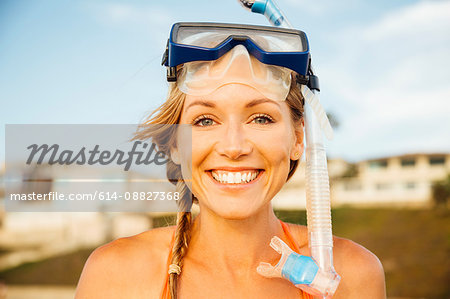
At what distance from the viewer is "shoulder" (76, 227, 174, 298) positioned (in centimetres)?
219

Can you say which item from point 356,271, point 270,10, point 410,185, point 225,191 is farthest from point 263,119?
point 410,185

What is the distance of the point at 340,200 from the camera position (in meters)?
20.4

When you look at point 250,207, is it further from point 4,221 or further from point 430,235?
point 430,235

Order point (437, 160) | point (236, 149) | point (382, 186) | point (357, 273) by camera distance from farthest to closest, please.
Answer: point (382, 186)
point (437, 160)
point (357, 273)
point (236, 149)

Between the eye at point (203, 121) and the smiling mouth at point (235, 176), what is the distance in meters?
0.22

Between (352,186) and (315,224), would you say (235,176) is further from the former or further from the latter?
(352,186)

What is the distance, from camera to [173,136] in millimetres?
2186

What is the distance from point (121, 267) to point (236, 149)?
910 mm

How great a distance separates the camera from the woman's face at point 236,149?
1.88m

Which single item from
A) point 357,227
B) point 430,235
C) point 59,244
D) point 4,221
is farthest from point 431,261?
point 4,221

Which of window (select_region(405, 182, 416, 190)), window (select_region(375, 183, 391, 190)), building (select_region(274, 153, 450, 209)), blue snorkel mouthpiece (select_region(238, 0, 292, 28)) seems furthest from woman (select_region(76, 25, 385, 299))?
window (select_region(405, 182, 416, 190))

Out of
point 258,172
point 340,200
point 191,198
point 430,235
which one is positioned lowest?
point 430,235

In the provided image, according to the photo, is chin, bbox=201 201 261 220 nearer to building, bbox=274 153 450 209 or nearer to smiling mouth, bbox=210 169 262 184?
smiling mouth, bbox=210 169 262 184

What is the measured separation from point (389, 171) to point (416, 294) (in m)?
5.70
